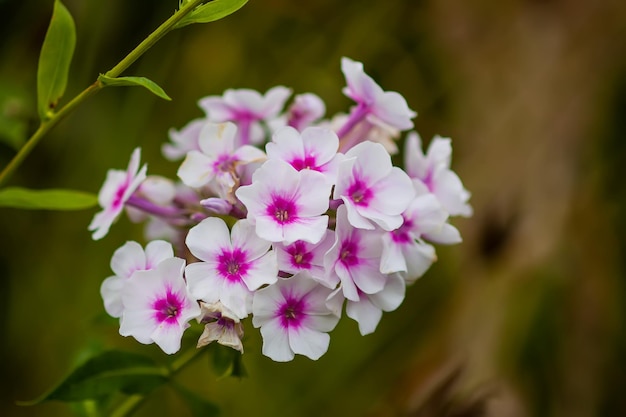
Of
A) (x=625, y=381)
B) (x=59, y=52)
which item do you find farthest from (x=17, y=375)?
(x=625, y=381)

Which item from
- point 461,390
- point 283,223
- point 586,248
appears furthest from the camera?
point 586,248

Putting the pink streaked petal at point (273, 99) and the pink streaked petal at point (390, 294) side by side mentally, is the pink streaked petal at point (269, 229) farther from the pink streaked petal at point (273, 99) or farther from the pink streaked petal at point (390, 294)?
the pink streaked petal at point (273, 99)

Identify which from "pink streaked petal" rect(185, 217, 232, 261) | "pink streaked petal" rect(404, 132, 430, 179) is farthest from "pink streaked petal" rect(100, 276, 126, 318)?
"pink streaked petal" rect(404, 132, 430, 179)

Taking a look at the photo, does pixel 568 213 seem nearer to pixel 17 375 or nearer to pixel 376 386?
pixel 376 386

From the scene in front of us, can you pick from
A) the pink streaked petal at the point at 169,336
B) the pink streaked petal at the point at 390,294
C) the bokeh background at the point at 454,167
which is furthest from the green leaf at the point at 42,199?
the bokeh background at the point at 454,167

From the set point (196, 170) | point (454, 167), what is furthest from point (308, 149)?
point (454, 167)

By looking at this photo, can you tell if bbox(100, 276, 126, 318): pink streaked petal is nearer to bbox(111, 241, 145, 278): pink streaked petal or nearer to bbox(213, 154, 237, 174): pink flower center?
bbox(111, 241, 145, 278): pink streaked petal

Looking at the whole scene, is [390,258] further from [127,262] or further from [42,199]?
[42,199]
